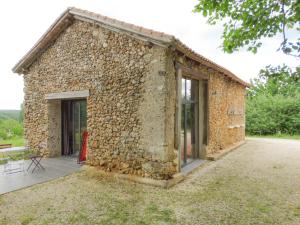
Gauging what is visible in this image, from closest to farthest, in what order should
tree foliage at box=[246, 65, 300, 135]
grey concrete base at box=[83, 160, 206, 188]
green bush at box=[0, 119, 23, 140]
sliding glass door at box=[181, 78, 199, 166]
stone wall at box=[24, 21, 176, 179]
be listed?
1. grey concrete base at box=[83, 160, 206, 188]
2. stone wall at box=[24, 21, 176, 179]
3. sliding glass door at box=[181, 78, 199, 166]
4. green bush at box=[0, 119, 23, 140]
5. tree foliage at box=[246, 65, 300, 135]

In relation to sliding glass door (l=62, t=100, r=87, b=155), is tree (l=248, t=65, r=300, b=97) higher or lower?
higher

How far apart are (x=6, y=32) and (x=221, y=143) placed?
13488 millimetres

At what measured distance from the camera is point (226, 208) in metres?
4.53

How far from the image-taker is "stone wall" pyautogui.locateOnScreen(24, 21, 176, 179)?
589 cm

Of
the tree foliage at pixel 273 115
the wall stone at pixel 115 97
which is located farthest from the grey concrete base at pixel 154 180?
the tree foliage at pixel 273 115

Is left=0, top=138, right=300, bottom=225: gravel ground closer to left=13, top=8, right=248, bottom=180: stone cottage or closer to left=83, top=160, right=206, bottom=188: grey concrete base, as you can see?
left=83, top=160, right=206, bottom=188: grey concrete base

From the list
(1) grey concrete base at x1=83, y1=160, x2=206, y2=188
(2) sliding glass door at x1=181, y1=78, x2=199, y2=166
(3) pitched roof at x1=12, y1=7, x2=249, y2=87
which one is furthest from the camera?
(2) sliding glass door at x1=181, y1=78, x2=199, y2=166

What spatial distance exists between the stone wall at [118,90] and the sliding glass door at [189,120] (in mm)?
1933

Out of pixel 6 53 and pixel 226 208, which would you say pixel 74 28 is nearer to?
pixel 226 208

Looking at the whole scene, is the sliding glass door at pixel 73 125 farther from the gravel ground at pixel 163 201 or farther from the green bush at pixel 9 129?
the green bush at pixel 9 129

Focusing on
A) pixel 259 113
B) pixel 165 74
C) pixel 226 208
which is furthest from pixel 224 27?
pixel 259 113

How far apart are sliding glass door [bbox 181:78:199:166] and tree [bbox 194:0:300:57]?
10.8 feet

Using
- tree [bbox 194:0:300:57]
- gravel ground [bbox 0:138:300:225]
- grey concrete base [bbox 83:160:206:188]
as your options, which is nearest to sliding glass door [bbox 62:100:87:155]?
grey concrete base [bbox 83:160:206:188]

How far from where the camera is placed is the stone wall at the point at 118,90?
5.89m
